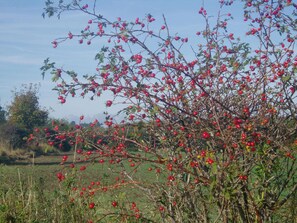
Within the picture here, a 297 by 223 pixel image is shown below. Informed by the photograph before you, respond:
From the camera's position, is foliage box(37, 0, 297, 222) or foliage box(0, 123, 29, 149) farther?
foliage box(0, 123, 29, 149)

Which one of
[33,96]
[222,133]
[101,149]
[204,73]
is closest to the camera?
[222,133]

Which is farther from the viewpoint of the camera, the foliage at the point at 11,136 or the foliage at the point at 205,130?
the foliage at the point at 11,136

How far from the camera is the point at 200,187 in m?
4.45

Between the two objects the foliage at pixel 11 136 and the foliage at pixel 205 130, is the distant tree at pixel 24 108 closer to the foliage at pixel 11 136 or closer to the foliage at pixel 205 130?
the foliage at pixel 11 136

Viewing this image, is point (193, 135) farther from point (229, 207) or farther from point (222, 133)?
point (229, 207)

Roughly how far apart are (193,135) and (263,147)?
1.80 feet

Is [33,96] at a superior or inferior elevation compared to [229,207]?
superior

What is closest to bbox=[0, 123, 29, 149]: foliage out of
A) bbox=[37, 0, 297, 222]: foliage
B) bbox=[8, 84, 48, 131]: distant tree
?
bbox=[8, 84, 48, 131]: distant tree

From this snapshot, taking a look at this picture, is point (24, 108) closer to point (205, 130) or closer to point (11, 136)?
point (11, 136)

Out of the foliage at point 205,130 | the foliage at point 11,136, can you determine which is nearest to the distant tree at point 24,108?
the foliage at point 11,136

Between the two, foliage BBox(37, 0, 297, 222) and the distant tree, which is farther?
the distant tree

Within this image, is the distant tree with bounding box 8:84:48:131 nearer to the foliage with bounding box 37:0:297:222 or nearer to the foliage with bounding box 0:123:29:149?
the foliage with bounding box 0:123:29:149

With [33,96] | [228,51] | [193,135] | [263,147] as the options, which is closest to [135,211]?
[193,135]

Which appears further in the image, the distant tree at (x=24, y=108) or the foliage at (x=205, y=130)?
the distant tree at (x=24, y=108)
